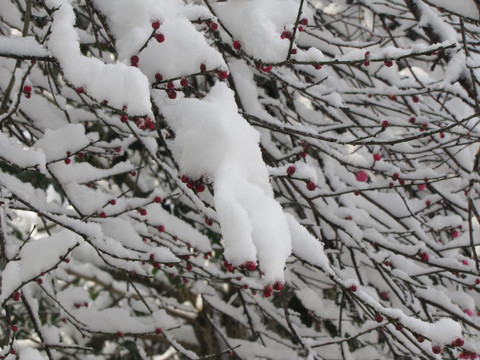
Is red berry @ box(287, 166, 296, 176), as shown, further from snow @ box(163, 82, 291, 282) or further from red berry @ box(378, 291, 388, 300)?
red berry @ box(378, 291, 388, 300)

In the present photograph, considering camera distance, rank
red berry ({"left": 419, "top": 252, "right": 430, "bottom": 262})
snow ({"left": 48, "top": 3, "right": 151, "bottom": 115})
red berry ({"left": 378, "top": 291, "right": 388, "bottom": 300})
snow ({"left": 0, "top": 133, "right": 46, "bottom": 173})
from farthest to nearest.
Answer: red berry ({"left": 378, "top": 291, "right": 388, "bottom": 300}) < red berry ({"left": 419, "top": 252, "right": 430, "bottom": 262}) < snow ({"left": 0, "top": 133, "right": 46, "bottom": 173}) < snow ({"left": 48, "top": 3, "right": 151, "bottom": 115})

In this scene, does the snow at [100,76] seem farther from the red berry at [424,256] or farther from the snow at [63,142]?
the red berry at [424,256]

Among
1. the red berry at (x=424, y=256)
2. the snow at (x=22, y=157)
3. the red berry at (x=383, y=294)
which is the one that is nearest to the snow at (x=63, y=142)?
the snow at (x=22, y=157)

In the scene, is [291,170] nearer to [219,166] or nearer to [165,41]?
[219,166]

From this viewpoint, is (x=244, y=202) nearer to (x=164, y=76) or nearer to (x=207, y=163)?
(x=207, y=163)

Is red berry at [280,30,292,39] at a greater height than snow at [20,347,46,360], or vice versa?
red berry at [280,30,292,39]

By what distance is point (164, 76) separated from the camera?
126 centimetres

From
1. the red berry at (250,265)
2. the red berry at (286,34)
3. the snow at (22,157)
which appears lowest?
the red berry at (250,265)

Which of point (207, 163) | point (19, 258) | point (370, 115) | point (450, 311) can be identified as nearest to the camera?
point (207, 163)

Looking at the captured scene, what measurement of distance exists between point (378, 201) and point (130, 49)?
1.79 meters

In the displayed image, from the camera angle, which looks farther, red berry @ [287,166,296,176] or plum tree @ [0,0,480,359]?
red berry @ [287,166,296,176]

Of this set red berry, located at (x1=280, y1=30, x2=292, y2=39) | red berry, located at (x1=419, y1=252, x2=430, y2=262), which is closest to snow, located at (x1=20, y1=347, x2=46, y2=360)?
red berry, located at (x1=280, y1=30, x2=292, y2=39)

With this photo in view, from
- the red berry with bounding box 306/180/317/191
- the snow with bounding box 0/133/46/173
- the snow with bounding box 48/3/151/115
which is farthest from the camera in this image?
the snow with bounding box 0/133/46/173

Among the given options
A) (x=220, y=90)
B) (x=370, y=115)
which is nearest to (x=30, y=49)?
(x=220, y=90)
